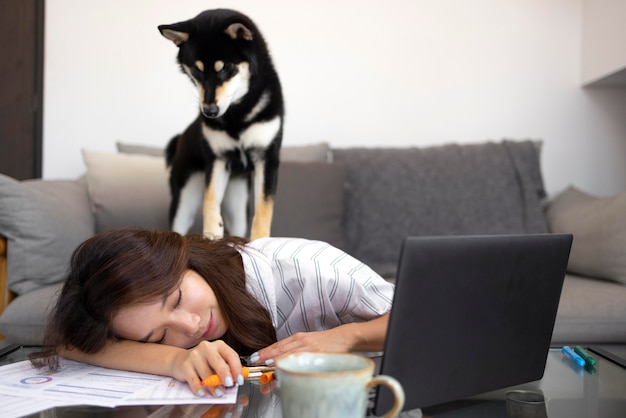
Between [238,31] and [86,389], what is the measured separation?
0.86m

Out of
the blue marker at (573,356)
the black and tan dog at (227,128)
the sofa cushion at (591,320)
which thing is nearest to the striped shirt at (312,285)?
the blue marker at (573,356)

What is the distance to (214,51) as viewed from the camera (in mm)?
1362

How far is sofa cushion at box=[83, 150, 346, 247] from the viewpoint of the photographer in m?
2.10

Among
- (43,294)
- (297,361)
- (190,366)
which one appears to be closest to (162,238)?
(190,366)

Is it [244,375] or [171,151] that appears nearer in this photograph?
[244,375]

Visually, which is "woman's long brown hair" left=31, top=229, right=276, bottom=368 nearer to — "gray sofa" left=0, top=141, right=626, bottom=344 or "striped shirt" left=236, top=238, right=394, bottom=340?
"striped shirt" left=236, top=238, right=394, bottom=340

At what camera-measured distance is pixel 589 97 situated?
2590 mm

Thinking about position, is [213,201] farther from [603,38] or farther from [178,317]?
[603,38]

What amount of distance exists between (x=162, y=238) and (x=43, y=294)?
3.10ft

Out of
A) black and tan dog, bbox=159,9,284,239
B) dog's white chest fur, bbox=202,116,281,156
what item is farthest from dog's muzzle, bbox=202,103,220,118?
dog's white chest fur, bbox=202,116,281,156

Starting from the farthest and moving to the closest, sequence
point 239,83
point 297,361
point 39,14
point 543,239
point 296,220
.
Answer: point 39,14
point 296,220
point 239,83
point 543,239
point 297,361

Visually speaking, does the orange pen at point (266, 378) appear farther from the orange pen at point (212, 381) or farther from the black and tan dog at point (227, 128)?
the black and tan dog at point (227, 128)

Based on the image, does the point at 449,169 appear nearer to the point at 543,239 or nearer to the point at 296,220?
the point at 296,220

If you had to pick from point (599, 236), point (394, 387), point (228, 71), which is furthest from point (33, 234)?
point (599, 236)
